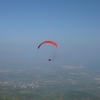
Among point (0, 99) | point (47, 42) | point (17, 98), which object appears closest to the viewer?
point (47, 42)

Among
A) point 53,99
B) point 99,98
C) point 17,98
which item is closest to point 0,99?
point 17,98

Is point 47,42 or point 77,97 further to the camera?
point 77,97

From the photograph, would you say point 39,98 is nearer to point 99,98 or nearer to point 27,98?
point 27,98

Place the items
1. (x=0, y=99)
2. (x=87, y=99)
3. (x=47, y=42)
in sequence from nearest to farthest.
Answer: (x=47, y=42) < (x=0, y=99) < (x=87, y=99)

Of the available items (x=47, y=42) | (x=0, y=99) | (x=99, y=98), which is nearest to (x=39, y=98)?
(x=0, y=99)

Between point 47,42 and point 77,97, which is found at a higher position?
point 77,97

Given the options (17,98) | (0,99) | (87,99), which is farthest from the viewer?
(87,99)

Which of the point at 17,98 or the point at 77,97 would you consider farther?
the point at 77,97

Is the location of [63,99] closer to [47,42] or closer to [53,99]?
[53,99]

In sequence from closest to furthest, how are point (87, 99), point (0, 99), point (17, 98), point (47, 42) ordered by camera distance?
point (47, 42), point (0, 99), point (17, 98), point (87, 99)
